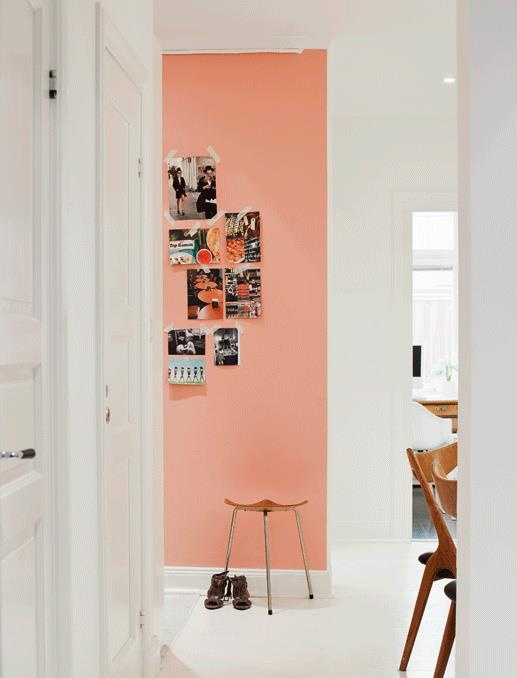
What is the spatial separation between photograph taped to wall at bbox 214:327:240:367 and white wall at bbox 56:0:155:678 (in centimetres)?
183

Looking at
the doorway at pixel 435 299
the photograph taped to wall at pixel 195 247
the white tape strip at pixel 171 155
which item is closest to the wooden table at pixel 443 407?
the doorway at pixel 435 299

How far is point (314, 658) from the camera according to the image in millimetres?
3221

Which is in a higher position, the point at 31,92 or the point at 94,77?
the point at 94,77

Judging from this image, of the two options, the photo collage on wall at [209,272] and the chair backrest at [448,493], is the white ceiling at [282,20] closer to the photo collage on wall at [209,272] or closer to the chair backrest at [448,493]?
the photo collage on wall at [209,272]

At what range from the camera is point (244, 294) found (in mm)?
4148

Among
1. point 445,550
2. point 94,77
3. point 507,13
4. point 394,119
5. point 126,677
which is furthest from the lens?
point 394,119

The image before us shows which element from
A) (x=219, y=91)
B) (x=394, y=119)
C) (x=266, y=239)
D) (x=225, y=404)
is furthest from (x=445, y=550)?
(x=394, y=119)

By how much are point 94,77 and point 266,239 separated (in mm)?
1906

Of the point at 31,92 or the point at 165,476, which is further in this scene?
the point at 165,476

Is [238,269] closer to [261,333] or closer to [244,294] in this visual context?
[244,294]

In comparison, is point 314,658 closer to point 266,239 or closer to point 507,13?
point 266,239

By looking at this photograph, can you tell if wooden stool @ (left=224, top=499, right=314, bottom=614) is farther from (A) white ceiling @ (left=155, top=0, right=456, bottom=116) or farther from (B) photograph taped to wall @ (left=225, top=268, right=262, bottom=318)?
(A) white ceiling @ (left=155, top=0, right=456, bottom=116)

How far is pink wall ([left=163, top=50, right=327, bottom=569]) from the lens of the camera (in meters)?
4.11

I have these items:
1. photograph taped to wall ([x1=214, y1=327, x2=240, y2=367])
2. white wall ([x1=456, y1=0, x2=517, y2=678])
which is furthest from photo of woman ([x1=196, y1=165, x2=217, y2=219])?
white wall ([x1=456, y1=0, x2=517, y2=678])
